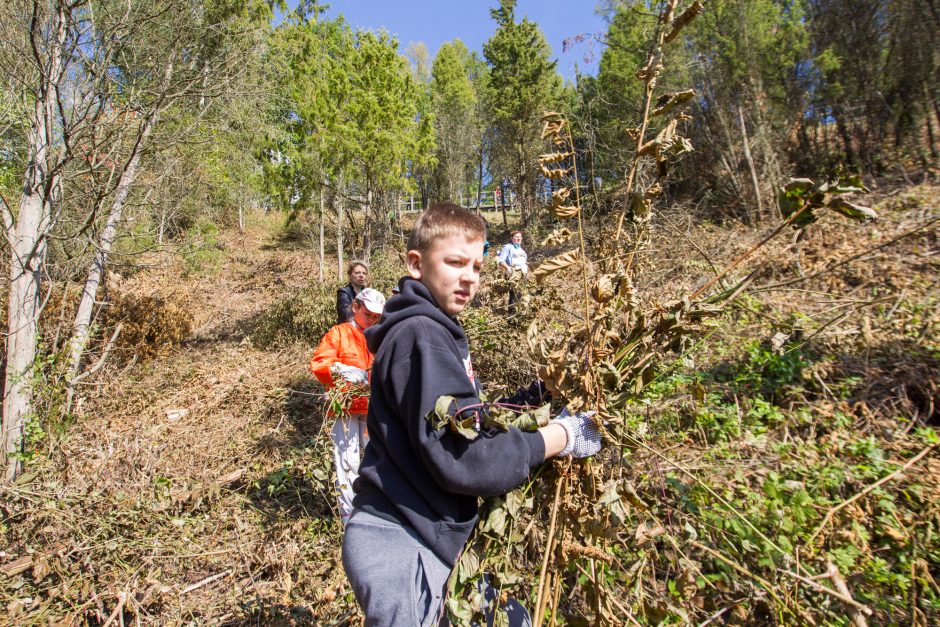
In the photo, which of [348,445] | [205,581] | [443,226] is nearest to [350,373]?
[348,445]

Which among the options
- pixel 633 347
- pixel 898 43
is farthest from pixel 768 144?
pixel 633 347

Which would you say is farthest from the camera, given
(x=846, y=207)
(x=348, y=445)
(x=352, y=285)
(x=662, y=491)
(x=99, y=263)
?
(x=99, y=263)

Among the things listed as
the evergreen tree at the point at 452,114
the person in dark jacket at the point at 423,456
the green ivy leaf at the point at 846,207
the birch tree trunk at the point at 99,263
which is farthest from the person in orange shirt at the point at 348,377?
the evergreen tree at the point at 452,114

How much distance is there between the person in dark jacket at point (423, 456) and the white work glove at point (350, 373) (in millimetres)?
1907

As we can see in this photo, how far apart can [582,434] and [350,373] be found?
7.70ft

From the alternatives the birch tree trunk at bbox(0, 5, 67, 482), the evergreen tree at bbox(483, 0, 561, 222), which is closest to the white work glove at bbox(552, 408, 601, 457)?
the birch tree trunk at bbox(0, 5, 67, 482)

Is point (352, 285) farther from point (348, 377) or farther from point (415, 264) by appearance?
point (415, 264)

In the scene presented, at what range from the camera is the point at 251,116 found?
7410 millimetres

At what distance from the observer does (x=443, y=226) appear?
1.51 metres

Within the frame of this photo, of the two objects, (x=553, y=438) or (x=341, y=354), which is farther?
(x=341, y=354)

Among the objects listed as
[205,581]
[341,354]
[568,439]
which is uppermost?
[568,439]

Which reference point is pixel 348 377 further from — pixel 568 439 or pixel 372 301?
pixel 568 439

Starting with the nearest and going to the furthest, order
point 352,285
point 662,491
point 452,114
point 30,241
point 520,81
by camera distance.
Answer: point 662,491
point 30,241
point 352,285
point 520,81
point 452,114

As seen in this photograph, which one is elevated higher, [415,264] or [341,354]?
[415,264]
